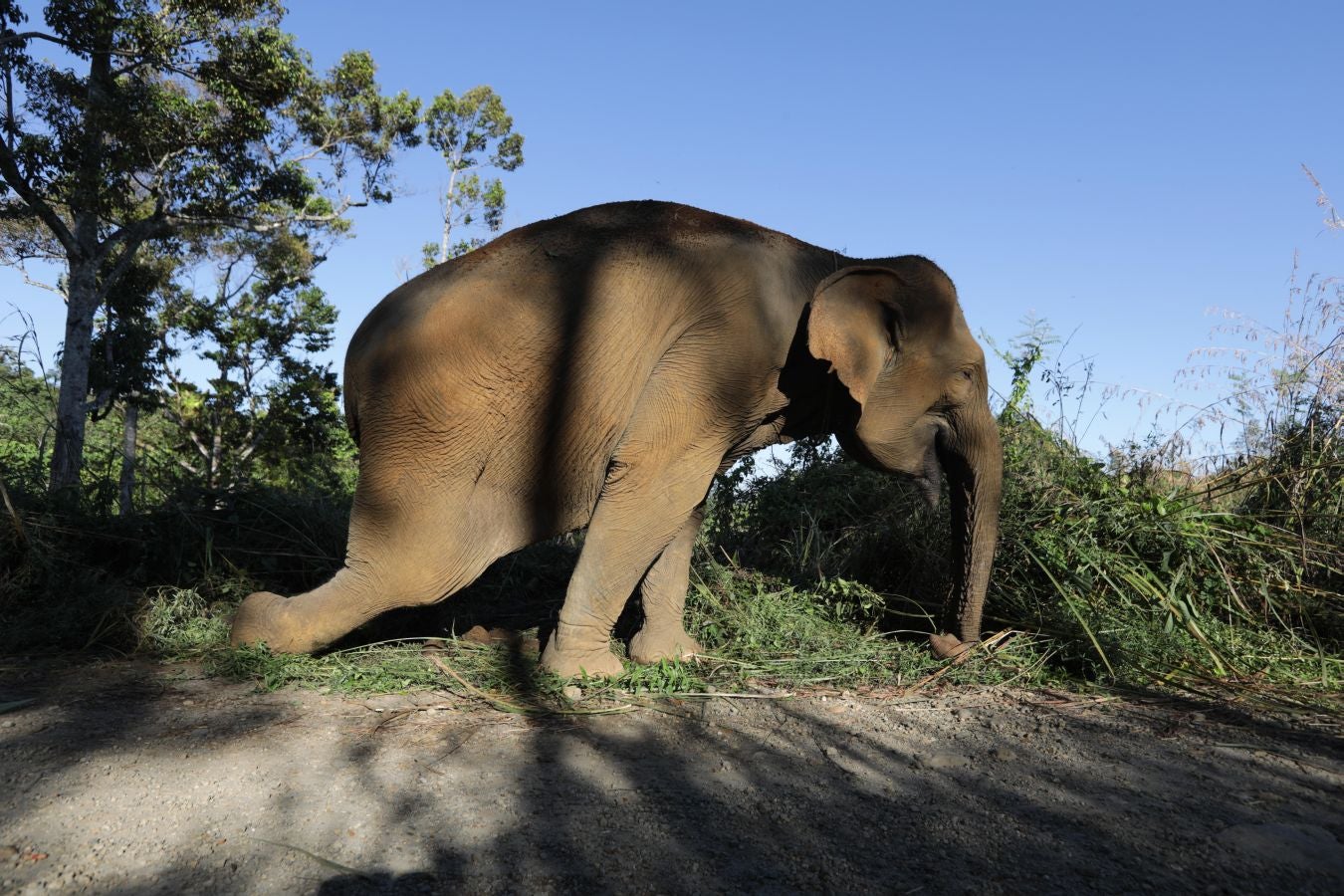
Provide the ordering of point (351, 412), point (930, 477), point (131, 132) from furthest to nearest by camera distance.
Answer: point (131, 132) < point (930, 477) < point (351, 412)

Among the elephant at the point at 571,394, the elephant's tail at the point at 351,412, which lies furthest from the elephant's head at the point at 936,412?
the elephant's tail at the point at 351,412

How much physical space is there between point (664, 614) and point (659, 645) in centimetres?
16

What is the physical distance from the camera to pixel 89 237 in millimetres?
15633

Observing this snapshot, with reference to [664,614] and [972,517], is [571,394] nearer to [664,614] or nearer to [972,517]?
[664,614]

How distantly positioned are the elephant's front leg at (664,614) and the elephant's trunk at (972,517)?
1.34 m

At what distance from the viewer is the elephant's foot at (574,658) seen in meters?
4.31

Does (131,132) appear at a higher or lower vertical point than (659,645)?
higher

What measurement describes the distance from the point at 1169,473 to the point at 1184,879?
14.3ft

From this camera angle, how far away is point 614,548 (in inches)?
170

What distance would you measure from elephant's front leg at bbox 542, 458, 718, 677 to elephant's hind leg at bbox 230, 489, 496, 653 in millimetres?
530

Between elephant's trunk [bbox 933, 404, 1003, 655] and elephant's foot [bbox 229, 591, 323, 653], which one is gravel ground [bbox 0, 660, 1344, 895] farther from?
elephant's trunk [bbox 933, 404, 1003, 655]

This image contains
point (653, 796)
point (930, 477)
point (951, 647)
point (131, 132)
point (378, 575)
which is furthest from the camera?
point (131, 132)

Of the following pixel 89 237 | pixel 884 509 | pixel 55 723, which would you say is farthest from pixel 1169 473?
pixel 89 237

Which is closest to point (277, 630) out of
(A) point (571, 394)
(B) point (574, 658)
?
(B) point (574, 658)
